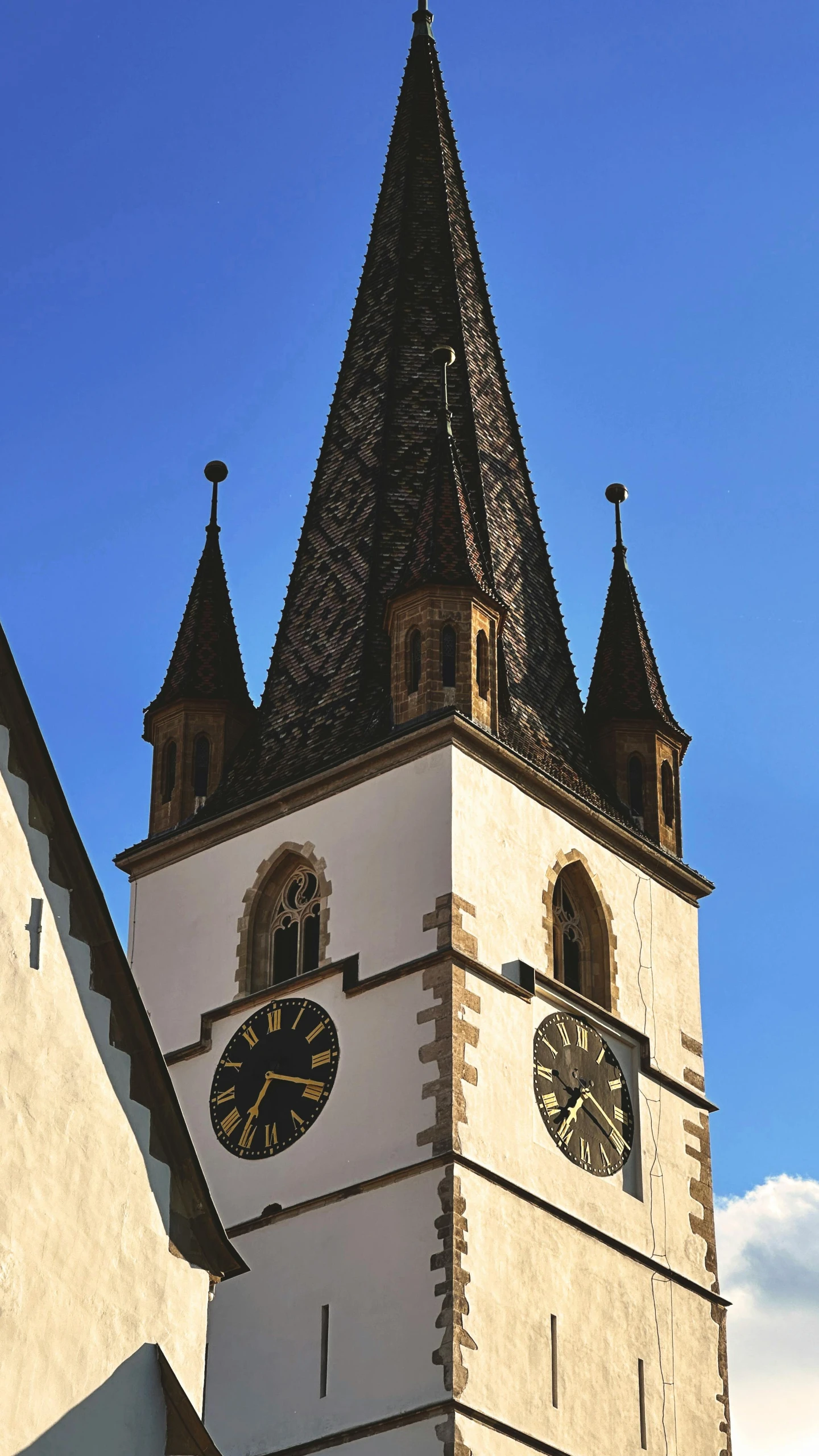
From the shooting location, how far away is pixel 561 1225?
2945cm

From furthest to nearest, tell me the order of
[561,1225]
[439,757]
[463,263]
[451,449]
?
[463,263], [451,449], [439,757], [561,1225]

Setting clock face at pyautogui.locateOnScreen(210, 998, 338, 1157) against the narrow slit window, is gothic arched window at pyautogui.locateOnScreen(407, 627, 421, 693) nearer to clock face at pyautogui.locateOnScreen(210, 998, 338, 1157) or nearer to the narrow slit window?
clock face at pyautogui.locateOnScreen(210, 998, 338, 1157)

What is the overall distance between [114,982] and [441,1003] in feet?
33.9

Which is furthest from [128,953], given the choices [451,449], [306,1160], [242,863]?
[451,449]

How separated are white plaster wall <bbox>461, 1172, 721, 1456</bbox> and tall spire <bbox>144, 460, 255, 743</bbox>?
8.44m

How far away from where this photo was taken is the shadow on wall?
59.2ft

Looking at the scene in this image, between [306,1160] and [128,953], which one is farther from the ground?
[128,953]

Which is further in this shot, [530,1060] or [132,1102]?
[530,1060]

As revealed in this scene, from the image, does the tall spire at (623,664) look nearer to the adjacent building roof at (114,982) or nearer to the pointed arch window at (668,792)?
the pointed arch window at (668,792)

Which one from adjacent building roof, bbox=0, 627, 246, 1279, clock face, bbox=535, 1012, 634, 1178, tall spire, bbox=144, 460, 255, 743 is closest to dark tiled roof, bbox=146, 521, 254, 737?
tall spire, bbox=144, 460, 255, 743

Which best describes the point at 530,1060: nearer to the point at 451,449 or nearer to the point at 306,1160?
the point at 306,1160

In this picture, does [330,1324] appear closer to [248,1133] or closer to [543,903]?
[248,1133]

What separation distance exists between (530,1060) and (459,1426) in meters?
4.35

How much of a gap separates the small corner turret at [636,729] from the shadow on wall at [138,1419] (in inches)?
632
